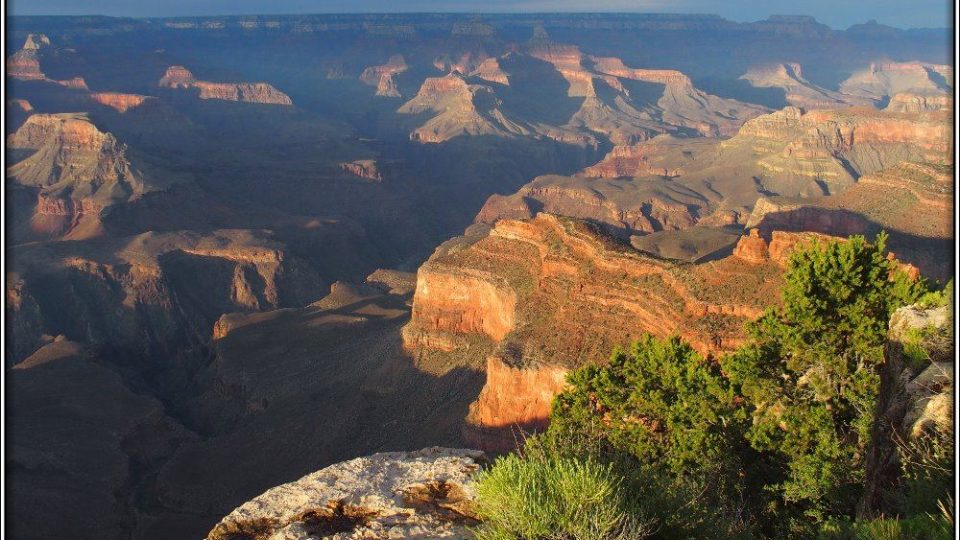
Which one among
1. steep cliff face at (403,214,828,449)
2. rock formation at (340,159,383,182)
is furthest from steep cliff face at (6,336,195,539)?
rock formation at (340,159,383,182)

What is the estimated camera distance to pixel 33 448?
59312 millimetres

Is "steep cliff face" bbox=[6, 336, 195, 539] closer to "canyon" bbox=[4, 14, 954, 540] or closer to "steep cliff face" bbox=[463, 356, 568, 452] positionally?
"canyon" bbox=[4, 14, 954, 540]

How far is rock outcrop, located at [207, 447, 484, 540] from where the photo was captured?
18156mm

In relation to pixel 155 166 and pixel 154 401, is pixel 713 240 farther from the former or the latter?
pixel 155 166

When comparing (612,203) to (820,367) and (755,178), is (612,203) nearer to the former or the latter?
(755,178)

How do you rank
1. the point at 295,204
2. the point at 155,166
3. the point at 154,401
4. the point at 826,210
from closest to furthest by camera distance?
1. the point at 154,401
2. the point at 826,210
3. the point at 155,166
4. the point at 295,204

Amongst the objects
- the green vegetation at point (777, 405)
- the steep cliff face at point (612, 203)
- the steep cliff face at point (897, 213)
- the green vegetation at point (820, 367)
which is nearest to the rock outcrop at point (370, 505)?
the green vegetation at point (777, 405)

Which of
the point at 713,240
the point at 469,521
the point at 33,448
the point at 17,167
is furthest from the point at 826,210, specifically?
the point at 17,167

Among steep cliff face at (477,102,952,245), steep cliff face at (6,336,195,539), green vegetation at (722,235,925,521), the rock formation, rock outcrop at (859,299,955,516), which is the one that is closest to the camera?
rock outcrop at (859,299,955,516)

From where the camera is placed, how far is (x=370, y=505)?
18906 mm

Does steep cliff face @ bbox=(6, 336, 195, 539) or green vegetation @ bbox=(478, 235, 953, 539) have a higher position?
green vegetation @ bbox=(478, 235, 953, 539)

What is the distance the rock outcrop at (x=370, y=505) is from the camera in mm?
18156

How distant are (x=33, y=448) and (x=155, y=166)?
106099 mm

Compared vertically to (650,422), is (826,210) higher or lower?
lower
